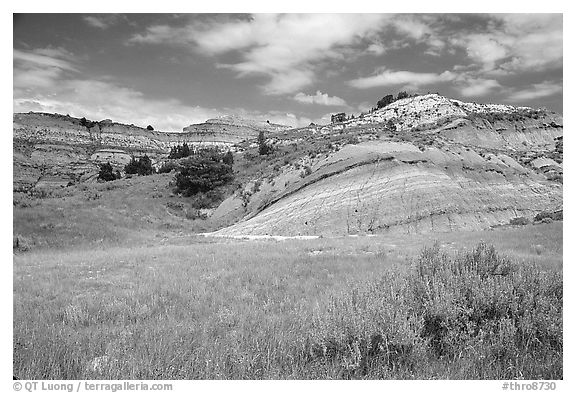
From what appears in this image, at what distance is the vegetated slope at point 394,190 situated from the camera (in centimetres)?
2097

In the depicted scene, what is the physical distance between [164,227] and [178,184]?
29.9 ft

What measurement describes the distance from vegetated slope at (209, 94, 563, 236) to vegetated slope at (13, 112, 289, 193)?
14.9 metres

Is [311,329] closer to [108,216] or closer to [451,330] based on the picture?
[451,330]

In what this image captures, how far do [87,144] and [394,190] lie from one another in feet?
222

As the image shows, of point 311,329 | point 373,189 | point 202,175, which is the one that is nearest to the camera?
point 311,329

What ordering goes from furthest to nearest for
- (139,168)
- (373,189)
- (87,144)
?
1. (87,144)
2. (139,168)
3. (373,189)

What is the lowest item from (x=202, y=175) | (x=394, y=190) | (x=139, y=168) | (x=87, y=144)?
(x=394, y=190)

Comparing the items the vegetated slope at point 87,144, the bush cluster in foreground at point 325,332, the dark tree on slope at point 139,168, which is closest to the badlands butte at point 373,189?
the dark tree on slope at point 139,168

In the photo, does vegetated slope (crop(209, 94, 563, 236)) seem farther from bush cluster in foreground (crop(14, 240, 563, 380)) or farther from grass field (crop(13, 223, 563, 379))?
bush cluster in foreground (crop(14, 240, 563, 380))

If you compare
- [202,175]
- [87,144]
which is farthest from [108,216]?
[87,144]

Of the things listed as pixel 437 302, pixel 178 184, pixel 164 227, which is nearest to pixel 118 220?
pixel 164 227

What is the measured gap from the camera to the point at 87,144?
7206 centimetres
